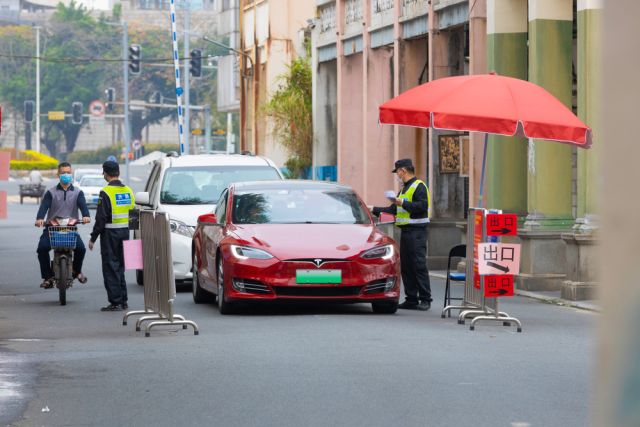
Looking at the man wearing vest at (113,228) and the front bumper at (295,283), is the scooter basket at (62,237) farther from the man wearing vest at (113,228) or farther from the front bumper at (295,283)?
the front bumper at (295,283)

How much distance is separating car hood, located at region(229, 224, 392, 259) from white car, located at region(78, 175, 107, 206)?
42705mm

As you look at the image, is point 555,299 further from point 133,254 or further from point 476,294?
point 133,254

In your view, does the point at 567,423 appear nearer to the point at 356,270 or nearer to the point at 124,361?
the point at 124,361

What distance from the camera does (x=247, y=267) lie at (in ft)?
46.6

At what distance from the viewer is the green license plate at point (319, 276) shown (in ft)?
46.1

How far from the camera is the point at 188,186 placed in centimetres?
1944

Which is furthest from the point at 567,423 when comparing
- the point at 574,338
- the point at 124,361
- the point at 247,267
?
the point at 247,267

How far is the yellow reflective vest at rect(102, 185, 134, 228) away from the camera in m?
15.4

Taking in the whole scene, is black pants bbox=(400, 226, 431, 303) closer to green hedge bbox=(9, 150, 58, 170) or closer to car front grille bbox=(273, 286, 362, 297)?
car front grille bbox=(273, 286, 362, 297)

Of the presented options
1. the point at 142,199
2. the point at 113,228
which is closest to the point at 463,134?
the point at 142,199

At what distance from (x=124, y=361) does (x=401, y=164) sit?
17.8 ft

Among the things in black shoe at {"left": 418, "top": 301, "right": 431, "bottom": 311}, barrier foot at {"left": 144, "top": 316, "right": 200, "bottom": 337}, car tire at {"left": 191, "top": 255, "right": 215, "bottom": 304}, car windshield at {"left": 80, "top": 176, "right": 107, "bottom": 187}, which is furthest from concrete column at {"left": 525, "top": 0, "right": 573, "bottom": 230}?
car windshield at {"left": 80, "top": 176, "right": 107, "bottom": 187}

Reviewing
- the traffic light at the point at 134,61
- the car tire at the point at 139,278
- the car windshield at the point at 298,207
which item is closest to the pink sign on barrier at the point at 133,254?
the car windshield at the point at 298,207

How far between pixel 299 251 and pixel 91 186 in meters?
45.9
